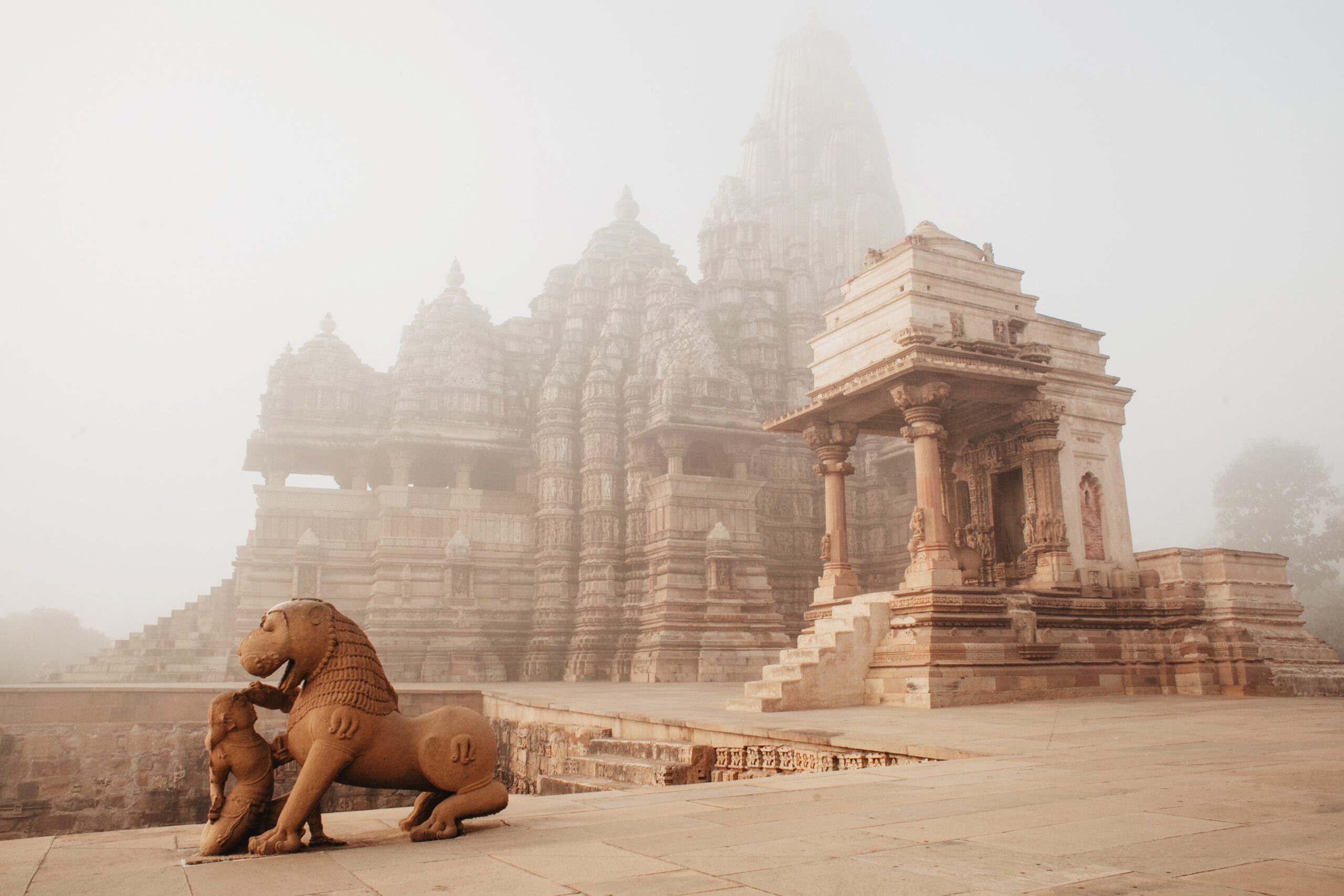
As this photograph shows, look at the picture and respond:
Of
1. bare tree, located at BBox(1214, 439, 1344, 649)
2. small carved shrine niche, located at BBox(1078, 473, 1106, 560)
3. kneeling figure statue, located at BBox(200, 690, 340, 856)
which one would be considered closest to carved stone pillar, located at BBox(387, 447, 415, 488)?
small carved shrine niche, located at BBox(1078, 473, 1106, 560)

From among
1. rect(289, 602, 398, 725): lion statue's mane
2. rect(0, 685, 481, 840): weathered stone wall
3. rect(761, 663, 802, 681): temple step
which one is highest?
rect(289, 602, 398, 725): lion statue's mane

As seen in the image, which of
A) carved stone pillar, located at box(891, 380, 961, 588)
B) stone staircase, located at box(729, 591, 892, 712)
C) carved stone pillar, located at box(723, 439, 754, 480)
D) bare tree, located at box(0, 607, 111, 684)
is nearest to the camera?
stone staircase, located at box(729, 591, 892, 712)

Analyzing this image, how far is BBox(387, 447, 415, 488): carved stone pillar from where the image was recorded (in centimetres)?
2822

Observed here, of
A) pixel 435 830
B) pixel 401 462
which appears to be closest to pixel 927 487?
pixel 435 830

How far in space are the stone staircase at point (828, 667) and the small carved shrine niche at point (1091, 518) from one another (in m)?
3.73

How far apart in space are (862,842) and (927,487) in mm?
10504

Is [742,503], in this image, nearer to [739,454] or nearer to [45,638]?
[739,454]

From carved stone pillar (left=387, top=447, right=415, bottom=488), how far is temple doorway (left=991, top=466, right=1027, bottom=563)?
17.2m

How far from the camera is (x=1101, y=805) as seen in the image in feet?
16.0

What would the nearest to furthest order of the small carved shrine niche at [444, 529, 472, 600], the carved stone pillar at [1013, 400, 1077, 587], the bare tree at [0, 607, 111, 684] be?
the carved stone pillar at [1013, 400, 1077, 587] < the small carved shrine niche at [444, 529, 472, 600] < the bare tree at [0, 607, 111, 684]

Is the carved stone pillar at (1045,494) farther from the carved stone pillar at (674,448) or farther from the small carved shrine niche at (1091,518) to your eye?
the carved stone pillar at (674,448)

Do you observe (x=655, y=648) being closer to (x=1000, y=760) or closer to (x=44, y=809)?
(x=44, y=809)

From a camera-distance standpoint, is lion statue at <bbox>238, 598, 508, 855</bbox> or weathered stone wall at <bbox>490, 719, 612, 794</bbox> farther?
weathered stone wall at <bbox>490, 719, 612, 794</bbox>

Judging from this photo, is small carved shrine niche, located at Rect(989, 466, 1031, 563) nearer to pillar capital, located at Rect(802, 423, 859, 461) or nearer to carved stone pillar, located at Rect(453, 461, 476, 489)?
pillar capital, located at Rect(802, 423, 859, 461)
